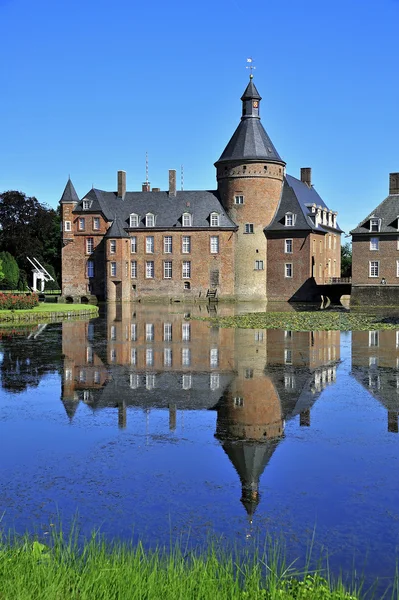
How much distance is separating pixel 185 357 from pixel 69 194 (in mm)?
48025

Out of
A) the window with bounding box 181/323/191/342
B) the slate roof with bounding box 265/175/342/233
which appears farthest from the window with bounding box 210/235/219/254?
the window with bounding box 181/323/191/342

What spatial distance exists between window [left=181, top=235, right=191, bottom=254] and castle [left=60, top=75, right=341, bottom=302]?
0.29 ft

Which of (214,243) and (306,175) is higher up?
(306,175)

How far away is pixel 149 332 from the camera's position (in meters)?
28.0

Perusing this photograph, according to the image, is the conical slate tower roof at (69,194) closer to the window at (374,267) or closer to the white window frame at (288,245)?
the white window frame at (288,245)

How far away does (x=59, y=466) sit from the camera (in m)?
8.54

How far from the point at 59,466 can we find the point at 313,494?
3046 millimetres

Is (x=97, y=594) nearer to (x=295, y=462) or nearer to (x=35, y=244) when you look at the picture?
(x=295, y=462)

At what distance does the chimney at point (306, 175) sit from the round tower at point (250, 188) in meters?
8.93

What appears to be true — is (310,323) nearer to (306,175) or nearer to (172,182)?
(172,182)

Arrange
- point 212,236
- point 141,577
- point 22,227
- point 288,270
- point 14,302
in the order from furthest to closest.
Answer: point 22,227 < point 212,236 < point 288,270 < point 14,302 < point 141,577

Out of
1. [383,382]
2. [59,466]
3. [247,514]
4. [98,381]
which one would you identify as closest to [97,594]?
[247,514]

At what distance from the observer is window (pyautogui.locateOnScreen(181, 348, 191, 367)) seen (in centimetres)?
1781

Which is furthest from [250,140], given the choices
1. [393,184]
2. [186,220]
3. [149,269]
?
[149,269]
